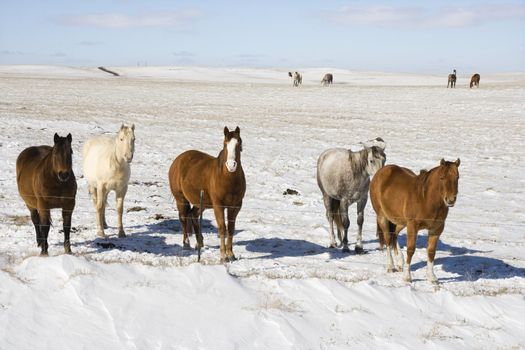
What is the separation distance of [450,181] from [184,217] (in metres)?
4.72

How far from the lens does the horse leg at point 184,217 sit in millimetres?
10297

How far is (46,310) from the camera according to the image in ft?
20.6

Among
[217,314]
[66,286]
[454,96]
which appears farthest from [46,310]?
[454,96]

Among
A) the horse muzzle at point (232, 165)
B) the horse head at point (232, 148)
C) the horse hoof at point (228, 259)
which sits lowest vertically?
the horse hoof at point (228, 259)

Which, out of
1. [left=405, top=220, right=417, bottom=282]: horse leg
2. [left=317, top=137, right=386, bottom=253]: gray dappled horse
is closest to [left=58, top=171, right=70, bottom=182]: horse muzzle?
[left=317, top=137, right=386, bottom=253]: gray dappled horse

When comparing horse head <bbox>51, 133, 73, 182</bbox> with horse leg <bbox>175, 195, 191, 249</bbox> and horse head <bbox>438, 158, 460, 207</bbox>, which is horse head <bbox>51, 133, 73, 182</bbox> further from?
horse head <bbox>438, 158, 460, 207</bbox>

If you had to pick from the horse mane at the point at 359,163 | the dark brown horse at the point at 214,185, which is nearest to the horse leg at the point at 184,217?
the dark brown horse at the point at 214,185

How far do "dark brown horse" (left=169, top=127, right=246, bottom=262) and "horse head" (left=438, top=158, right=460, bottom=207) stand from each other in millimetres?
2992

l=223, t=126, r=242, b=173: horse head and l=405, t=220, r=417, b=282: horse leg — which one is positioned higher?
l=223, t=126, r=242, b=173: horse head

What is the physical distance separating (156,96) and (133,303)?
3553cm

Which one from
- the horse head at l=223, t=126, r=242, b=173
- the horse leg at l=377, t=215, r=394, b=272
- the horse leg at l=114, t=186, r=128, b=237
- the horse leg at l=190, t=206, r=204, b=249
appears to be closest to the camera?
the horse head at l=223, t=126, r=242, b=173

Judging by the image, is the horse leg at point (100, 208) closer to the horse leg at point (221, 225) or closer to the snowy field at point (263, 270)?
the snowy field at point (263, 270)

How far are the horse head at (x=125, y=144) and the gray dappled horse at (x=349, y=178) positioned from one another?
3647 mm

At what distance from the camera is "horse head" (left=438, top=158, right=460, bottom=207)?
797 cm
